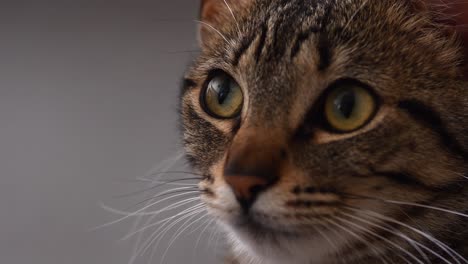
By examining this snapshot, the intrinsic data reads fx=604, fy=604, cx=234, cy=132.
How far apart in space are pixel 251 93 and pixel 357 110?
136 millimetres

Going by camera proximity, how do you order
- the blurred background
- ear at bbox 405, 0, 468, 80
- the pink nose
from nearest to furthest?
the pink nose, ear at bbox 405, 0, 468, 80, the blurred background

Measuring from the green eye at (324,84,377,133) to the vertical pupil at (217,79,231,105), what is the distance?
0.55 feet

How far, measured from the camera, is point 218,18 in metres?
1.01

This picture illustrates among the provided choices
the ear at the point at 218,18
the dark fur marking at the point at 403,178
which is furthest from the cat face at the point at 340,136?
the ear at the point at 218,18

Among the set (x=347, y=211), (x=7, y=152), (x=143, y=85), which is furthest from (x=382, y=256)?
(x=7, y=152)

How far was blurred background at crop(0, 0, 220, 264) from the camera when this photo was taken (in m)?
1.47

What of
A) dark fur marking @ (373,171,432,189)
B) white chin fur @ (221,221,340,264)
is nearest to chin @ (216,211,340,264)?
white chin fur @ (221,221,340,264)

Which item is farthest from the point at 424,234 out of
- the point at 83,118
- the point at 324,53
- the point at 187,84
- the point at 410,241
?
the point at 83,118

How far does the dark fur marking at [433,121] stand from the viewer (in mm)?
719

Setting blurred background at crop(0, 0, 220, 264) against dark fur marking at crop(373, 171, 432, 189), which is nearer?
dark fur marking at crop(373, 171, 432, 189)

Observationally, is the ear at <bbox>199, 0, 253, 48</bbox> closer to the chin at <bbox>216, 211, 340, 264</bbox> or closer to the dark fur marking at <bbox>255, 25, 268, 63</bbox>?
the dark fur marking at <bbox>255, 25, 268, 63</bbox>

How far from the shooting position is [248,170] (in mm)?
683

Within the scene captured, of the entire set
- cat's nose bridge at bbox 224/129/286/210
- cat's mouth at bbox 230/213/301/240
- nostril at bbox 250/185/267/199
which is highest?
cat's nose bridge at bbox 224/129/286/210

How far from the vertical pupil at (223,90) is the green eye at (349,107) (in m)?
0.17
